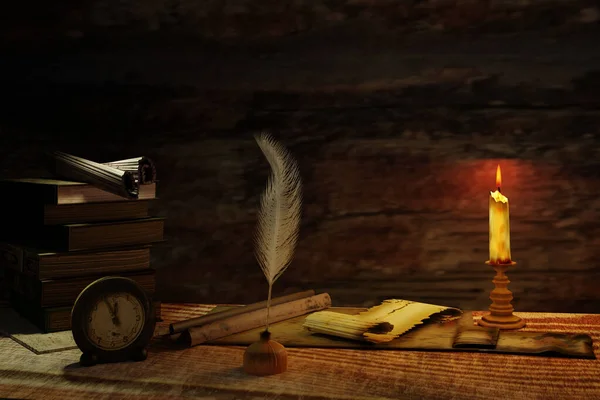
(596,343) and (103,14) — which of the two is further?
(103,14)

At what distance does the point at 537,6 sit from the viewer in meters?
1.80

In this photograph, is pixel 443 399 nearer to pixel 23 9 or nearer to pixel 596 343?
pixel 596 343

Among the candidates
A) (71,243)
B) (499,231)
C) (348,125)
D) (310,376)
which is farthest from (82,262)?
(499,231)

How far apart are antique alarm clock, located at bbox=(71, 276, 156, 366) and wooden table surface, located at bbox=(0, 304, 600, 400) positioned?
0.08 ft

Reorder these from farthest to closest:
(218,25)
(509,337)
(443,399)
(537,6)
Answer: (218,25) < (537,6) < (509,337) < (443,399)

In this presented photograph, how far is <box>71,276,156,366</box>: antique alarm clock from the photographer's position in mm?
1394

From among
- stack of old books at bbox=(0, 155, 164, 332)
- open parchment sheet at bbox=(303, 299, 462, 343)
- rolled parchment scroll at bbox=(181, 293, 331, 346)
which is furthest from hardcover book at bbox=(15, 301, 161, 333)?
open parchment sheet at bbox=(303, 299, 462, 343)

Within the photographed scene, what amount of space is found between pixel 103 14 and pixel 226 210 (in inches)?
21.9

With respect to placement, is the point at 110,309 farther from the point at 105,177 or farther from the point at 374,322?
the point at 374,322

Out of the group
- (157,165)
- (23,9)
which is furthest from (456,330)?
(23,9)

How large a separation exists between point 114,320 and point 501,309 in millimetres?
765

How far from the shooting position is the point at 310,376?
52.7 inches

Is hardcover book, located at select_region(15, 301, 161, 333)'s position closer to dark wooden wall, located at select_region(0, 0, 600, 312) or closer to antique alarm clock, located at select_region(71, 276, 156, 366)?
antique alarm clock, located at select_region(71, 276, 156, 366)

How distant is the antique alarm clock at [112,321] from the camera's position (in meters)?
1.39
